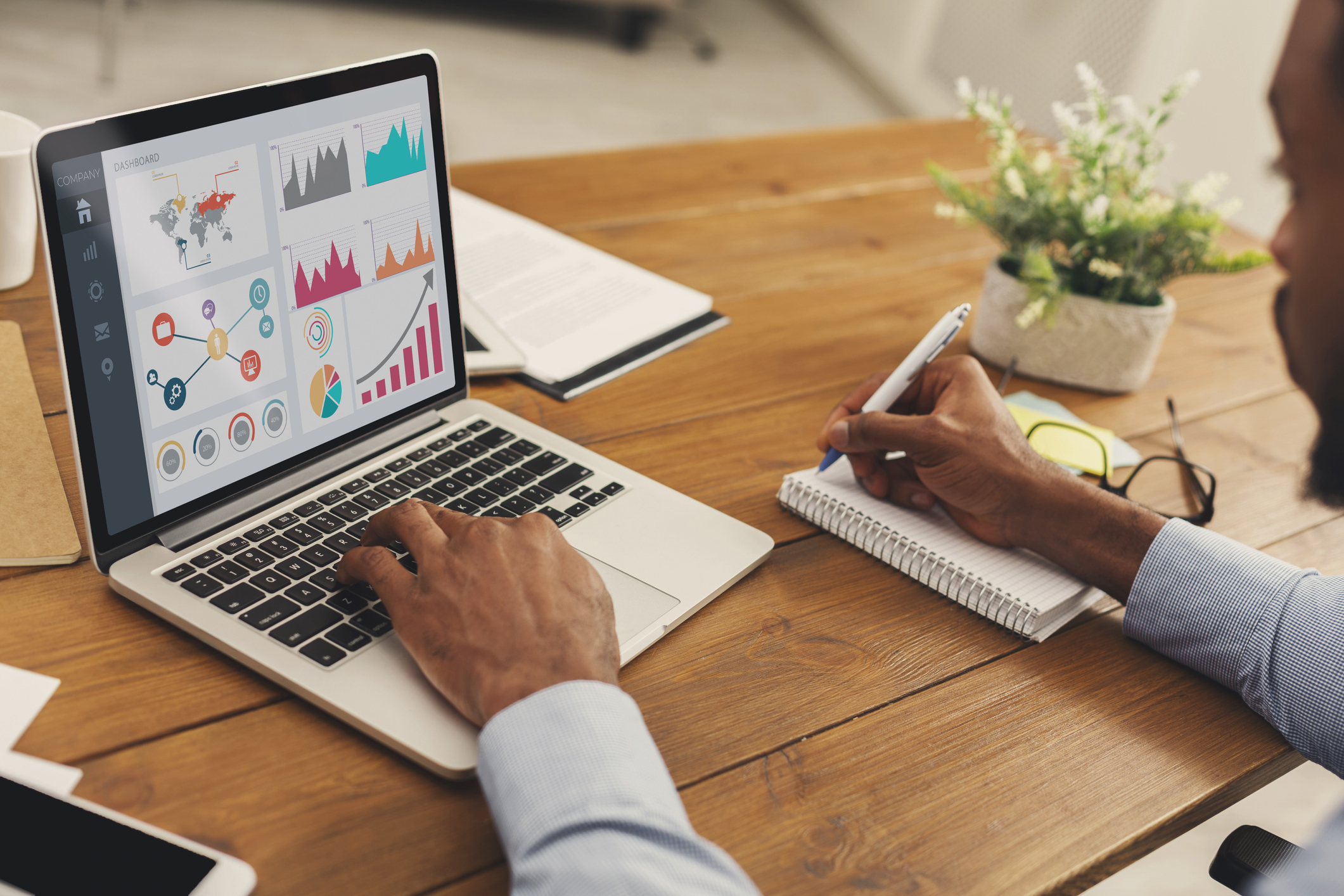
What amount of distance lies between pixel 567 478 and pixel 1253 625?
20.9 inches

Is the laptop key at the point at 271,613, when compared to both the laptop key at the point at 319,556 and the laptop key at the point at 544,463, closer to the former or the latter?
the laptop key at the point at 319,556

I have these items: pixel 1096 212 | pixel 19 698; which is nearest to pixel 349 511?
pixel 19 698

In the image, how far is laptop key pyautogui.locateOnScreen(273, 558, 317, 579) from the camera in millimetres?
683

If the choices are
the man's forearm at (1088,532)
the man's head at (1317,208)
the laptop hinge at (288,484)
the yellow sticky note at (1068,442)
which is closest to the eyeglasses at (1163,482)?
the yellow sticky note at (1068,442)

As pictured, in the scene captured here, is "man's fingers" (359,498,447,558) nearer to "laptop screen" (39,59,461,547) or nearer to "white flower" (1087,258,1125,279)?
"laptop screen" (39,59,461,547)

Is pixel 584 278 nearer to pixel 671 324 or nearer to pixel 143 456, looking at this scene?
pixel 671 324

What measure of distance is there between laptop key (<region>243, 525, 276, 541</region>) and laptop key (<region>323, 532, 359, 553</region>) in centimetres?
4

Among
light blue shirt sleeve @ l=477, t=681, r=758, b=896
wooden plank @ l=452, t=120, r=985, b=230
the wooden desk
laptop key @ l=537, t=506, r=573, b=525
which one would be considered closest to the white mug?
the wooden desk

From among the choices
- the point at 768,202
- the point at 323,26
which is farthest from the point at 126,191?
the point at 323,26

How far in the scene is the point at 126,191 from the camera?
24.9 inches

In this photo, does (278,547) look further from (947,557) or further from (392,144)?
(947,557)

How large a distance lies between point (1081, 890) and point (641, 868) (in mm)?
274

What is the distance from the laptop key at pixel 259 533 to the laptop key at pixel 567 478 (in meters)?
0.20

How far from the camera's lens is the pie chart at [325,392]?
2.53 ft
